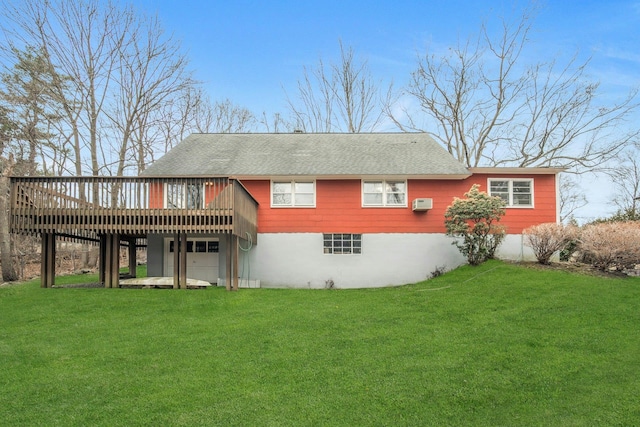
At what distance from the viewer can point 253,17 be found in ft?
60.2

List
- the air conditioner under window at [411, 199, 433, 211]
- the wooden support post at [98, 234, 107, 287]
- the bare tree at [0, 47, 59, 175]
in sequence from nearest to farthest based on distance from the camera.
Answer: the wooden support post at [98, 234, 107, 287]
the air conditioner under window at [411, 199, 433, 211]
the bare tree at [0, 47, 59, 175]

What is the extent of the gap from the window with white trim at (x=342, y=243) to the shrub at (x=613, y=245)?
6.21 meters

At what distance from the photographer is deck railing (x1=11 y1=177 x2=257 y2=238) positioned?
33.4 ft

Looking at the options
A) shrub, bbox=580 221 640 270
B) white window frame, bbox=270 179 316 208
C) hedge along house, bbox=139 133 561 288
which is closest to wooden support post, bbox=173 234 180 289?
hedge along house, bbox=139 133 561 288

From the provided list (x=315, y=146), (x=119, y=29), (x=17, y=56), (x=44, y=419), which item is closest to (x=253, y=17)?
(x=119, y=29)

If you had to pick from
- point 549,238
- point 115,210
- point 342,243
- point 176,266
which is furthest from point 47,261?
point 549,238

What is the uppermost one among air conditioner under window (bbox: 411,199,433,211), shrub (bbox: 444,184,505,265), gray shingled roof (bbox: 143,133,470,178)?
gray shingled roof (bbox: 143,133,470,178)

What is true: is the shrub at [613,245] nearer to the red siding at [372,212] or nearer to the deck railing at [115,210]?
the red siding at [372,212]

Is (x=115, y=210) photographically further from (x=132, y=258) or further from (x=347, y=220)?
(x=347, y=220)

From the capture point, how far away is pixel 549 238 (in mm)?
11430

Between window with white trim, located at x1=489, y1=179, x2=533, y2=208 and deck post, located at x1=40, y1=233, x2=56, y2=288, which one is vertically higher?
window with white trim, located at x1=489, y1=179, x2=533, y2=208

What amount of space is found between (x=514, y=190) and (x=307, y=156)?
6973 mm

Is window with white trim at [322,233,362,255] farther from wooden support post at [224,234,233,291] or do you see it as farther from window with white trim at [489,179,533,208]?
window with white trim at [489,179,533,208]

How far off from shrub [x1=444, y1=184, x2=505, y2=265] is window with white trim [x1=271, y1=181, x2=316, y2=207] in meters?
4.31
